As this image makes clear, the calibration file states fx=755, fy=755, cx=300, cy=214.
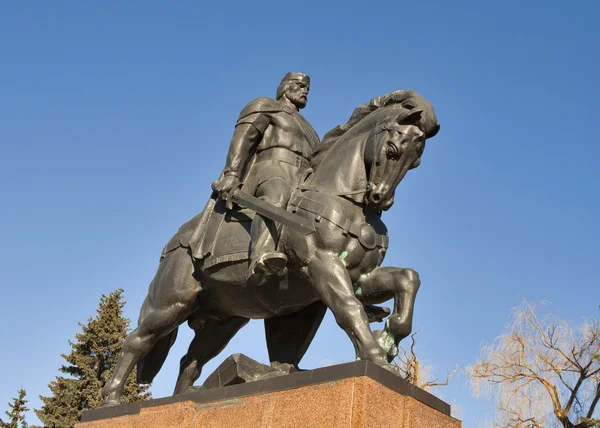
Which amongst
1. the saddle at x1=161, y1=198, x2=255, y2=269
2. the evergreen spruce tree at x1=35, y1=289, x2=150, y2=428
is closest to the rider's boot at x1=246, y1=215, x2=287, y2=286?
the saddle at x1=161, y1=198, x2=255, y2=269

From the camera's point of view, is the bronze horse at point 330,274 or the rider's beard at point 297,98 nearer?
the bronze horse at point 330,274

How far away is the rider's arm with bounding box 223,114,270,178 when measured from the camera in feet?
26.8

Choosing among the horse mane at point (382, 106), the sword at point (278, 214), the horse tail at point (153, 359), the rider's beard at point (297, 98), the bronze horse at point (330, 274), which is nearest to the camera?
the bronze horse at point (330, 274)

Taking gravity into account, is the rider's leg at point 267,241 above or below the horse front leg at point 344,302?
above

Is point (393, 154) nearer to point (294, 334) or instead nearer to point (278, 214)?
point (278, 214)

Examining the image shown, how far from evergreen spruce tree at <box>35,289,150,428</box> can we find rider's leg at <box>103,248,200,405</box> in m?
14.7

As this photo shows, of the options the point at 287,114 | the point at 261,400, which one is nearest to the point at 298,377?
the point at 261,400

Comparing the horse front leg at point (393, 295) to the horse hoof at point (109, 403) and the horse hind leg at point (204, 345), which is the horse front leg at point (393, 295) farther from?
the horse hoof at point (109, 403)

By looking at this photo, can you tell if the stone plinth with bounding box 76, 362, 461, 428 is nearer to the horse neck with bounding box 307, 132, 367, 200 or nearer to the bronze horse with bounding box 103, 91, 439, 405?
the bronze horse with bounding box 103, 91, 439, 405

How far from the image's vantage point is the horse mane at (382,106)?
23.5ft

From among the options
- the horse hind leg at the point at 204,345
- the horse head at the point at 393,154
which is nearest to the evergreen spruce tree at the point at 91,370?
the horse hind leg at the point at 204,345

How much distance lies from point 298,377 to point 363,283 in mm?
1178

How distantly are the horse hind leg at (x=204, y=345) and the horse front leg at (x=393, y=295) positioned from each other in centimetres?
222

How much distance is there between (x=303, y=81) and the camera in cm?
892
